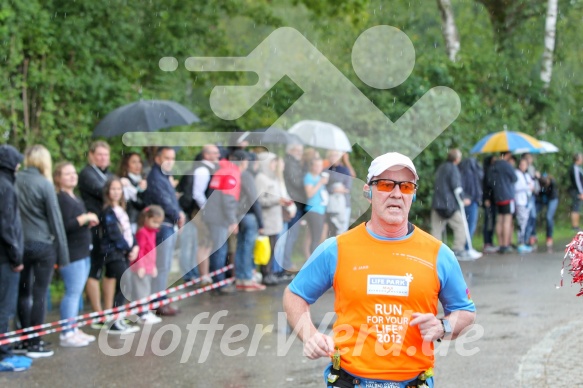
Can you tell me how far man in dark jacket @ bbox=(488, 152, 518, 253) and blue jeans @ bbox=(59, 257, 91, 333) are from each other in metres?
9.68

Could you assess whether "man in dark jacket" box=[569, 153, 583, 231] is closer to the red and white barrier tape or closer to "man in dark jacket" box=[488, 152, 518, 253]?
"man in dark jacket" box=[488, 152, 518, 253]

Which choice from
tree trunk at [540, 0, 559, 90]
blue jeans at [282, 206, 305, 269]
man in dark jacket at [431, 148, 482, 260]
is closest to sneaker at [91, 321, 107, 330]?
blue jeans at [282, 206, 305, 269]

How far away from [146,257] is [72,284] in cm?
143

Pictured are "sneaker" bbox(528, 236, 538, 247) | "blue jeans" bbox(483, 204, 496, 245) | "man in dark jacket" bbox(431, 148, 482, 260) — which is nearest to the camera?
"man in dark jacket" bbox(431, 148, 482, 260)

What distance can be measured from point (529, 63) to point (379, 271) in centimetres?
2204

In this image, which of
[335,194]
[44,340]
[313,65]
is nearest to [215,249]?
[335,194]

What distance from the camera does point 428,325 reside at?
14.8 ft

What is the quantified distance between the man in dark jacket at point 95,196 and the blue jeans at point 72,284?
0.70 meters

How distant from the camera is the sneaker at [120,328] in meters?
10.7

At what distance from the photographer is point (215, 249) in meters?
13.5

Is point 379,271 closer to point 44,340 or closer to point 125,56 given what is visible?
point 44,340

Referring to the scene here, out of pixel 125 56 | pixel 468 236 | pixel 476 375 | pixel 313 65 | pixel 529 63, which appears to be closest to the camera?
pixel 476 375

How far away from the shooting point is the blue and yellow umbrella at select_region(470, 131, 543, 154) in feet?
61.0

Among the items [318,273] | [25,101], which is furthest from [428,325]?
[25,101]
